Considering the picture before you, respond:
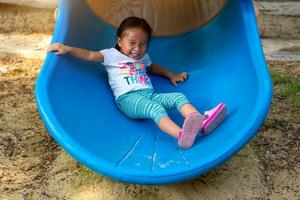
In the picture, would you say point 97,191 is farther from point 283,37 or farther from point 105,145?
point 283,37

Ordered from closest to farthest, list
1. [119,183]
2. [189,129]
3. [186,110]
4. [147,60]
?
[189,129] < [186,110] < [119,183] < [147,60]

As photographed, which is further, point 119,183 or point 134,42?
point 134,42

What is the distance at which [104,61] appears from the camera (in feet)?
9.50

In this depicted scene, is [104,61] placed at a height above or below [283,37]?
above

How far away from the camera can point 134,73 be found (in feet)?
9.36

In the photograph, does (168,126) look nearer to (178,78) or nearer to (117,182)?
(117,182)

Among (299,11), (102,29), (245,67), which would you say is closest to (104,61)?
(102,29)

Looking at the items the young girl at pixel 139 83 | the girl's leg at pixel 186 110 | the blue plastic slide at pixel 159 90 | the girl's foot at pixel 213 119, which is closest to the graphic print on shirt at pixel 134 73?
the young girl at pixel 139 83

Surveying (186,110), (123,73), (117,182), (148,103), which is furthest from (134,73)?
(117,182)

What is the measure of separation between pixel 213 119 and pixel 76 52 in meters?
0.81

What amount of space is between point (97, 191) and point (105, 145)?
0.33 meters

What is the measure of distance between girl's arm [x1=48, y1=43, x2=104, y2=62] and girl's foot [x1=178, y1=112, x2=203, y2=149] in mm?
730

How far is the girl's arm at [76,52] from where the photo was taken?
102 inches

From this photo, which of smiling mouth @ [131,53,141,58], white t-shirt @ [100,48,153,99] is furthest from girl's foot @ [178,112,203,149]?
smiling mouth @ [131,53,141,58]
